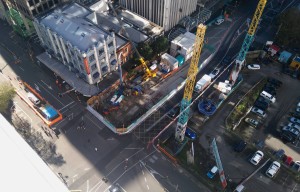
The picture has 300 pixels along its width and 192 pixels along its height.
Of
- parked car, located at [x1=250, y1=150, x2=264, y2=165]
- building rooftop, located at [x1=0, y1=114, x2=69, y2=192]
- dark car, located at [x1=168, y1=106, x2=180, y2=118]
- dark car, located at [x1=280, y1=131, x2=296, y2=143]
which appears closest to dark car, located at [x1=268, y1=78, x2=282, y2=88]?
dark car, located at [x1=280, y1=131, x2=296, y2=143]

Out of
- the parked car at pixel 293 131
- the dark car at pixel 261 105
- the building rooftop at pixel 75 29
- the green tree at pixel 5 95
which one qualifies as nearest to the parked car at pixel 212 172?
the parked car at pixel 293 131

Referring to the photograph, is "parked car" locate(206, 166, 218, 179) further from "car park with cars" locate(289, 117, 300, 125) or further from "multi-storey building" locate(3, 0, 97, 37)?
"multi-storey building" locate(3, 0, 97, 37)

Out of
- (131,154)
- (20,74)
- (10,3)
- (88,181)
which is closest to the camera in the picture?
(88,181)

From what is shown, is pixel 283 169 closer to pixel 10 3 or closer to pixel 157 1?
pixel 157 1

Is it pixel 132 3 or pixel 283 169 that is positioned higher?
pixel 132 3

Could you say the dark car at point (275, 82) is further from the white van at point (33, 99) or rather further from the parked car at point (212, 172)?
the white van at point (33, 99)

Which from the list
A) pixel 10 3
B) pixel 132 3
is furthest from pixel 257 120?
pixel 10 3
